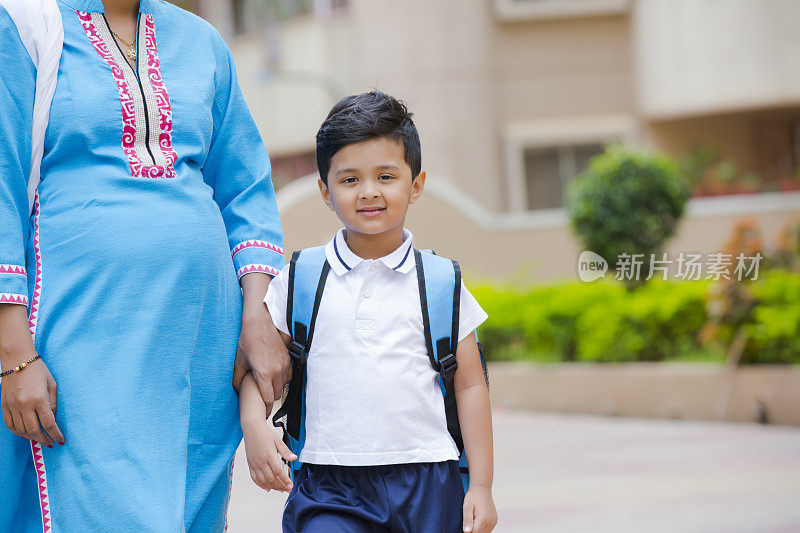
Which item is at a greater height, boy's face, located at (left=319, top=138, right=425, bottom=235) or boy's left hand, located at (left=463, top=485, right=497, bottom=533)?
boy's face, located at (left=319, top=138, right=425, bottom=235)

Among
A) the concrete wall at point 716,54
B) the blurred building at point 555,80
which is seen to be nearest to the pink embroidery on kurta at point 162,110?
the blurred building at point 555,80

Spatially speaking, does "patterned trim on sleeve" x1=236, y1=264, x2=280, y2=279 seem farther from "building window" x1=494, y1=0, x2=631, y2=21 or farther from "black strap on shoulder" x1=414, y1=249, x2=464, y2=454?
"building window" x1=494, y1=0, x2=631, y2=21

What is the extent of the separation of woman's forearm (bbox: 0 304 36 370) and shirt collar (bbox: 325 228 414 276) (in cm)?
68

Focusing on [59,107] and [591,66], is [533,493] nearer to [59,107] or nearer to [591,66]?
[59,107]

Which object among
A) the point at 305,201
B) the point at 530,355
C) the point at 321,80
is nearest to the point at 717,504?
the point at 530,355

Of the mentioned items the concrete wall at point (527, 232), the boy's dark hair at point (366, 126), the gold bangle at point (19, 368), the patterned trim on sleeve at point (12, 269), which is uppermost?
the boy's dark hair at point (366, 126)

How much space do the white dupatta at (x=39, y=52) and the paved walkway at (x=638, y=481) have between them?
3911mm

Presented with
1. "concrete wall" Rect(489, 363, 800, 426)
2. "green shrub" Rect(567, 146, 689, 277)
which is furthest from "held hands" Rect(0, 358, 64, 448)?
"green shrub" Rect(567, 146, 689, 277)

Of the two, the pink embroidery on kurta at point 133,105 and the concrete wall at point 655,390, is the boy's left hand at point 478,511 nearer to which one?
the pink embroidery on kurta at point 133,105

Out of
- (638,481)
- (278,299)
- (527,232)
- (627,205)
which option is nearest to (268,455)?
(278,299)

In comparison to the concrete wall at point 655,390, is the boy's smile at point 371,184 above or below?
above

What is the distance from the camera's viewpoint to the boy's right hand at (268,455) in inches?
97.0

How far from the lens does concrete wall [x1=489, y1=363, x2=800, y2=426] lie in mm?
9031

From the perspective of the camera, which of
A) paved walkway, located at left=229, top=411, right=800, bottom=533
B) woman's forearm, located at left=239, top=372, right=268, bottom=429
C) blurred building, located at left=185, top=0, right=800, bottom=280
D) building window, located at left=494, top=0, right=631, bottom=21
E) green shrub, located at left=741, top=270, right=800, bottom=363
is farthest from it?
building window, located at left=494, top=0, right=631, bottom=21
